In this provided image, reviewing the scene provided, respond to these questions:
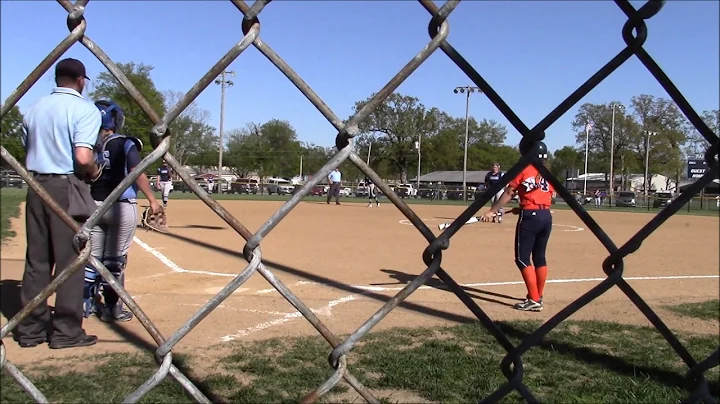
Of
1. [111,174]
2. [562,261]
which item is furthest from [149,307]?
[562,261]

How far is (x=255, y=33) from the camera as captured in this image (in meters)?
1.13

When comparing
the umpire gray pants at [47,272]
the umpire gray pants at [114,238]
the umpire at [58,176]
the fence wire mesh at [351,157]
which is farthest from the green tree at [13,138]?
the fence wire mesh at [351,157]

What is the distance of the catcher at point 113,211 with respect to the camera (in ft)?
12.6

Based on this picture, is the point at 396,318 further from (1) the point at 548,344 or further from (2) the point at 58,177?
(2) the point at 58,177

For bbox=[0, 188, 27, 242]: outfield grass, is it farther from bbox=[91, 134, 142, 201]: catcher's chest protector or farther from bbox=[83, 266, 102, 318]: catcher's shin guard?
bbox=[91, 134, 142, 201]: catcher's chest protector

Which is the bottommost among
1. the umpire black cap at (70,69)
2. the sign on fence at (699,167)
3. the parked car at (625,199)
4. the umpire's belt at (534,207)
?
the parked car at (625,199)

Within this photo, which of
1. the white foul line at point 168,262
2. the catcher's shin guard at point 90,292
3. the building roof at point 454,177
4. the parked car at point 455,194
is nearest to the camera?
the catcher's shin guard at point 90,292

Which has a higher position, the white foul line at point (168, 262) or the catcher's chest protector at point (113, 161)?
the catcher's chest protector at point (113, 161)

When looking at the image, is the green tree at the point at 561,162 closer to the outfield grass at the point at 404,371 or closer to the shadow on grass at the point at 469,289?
the outfield grass at the point at 404,371

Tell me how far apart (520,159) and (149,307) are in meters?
4.17

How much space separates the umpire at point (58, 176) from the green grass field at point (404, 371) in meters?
0.37

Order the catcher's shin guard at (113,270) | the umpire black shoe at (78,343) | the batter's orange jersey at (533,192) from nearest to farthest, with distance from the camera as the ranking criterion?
the umpire black shoe at (78,343)
the catcher's shin guard at (113,270)
the batter's orange jersey at (533,192)

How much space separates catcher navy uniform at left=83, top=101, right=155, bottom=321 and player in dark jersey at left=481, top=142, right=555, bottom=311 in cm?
289

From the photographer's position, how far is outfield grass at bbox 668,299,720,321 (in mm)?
4883
